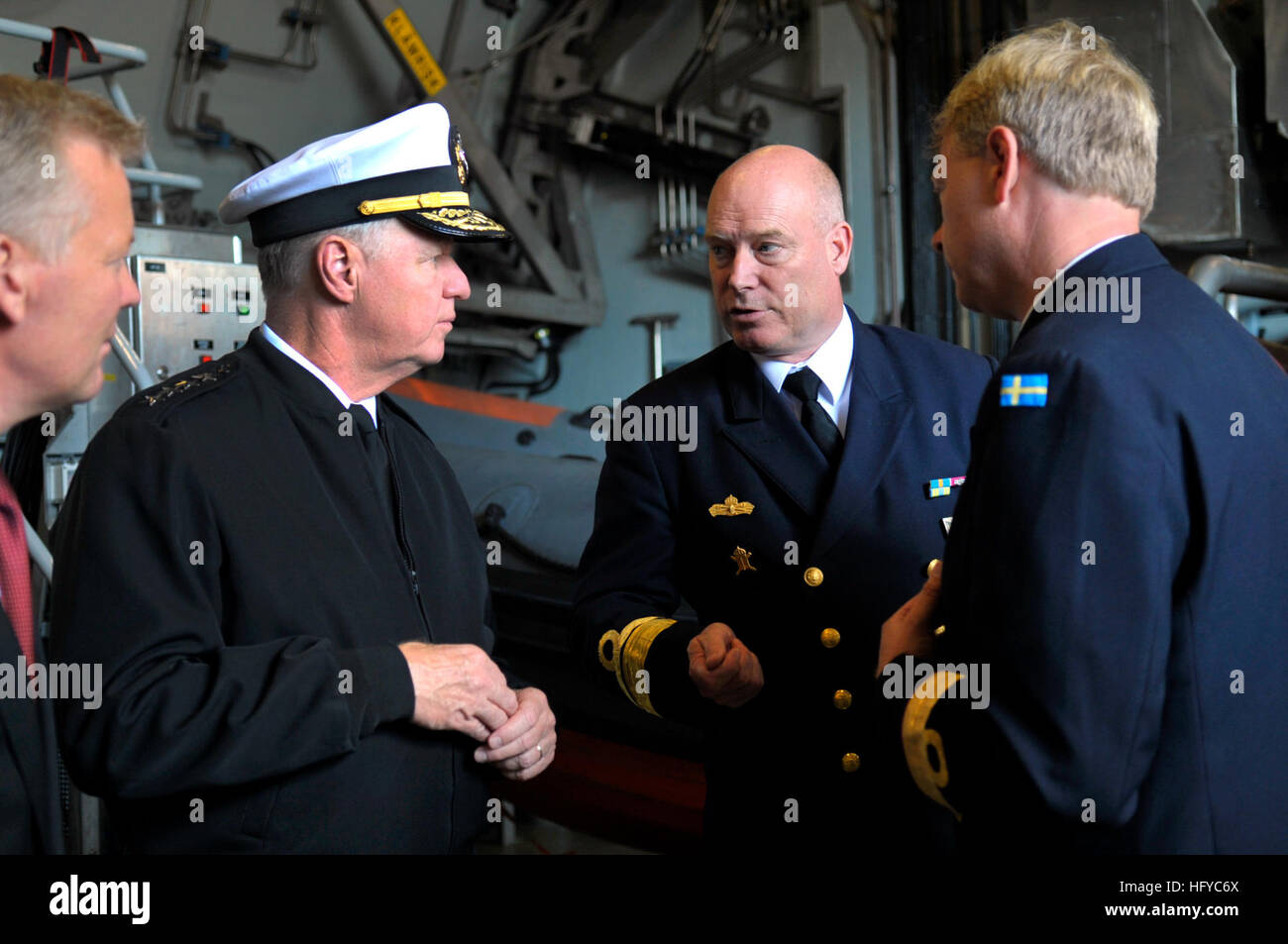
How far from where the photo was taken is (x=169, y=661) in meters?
1.03

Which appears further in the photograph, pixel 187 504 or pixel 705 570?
pixel 705 570

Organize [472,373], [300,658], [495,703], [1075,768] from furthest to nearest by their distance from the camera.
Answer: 1. [472,373]
2. [495,703]
3. [300,658]
4. [1075,768]

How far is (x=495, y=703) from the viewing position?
47.3 inches

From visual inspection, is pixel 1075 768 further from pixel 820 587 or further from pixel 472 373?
pixel 472 373

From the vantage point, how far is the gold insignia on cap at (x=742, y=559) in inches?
58.2

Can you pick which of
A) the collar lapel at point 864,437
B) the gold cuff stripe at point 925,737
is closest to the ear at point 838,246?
the collar lapel at point 864,437

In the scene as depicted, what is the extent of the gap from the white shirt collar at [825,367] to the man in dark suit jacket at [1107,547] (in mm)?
527

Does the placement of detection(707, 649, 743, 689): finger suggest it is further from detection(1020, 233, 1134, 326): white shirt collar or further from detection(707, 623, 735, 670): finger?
detection(1020, 233, 1134, 326): white shirt collar

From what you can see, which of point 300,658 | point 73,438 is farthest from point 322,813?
point 73,438

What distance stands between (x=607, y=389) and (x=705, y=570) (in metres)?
4.43

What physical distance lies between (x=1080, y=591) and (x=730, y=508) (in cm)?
66

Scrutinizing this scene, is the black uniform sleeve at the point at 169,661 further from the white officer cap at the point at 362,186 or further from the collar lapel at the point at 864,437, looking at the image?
the collar lapel at the point at 864,437

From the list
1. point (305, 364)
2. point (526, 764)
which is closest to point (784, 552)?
point (526, 764)

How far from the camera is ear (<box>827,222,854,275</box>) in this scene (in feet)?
5.13
